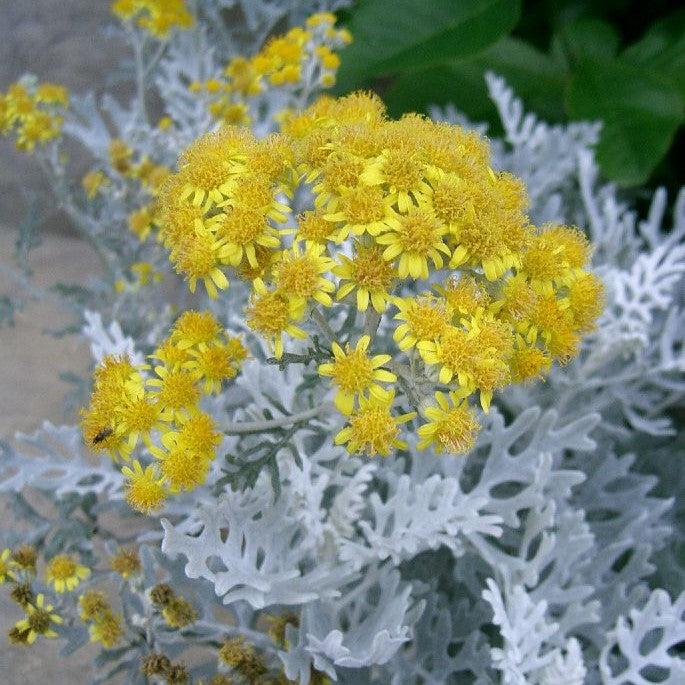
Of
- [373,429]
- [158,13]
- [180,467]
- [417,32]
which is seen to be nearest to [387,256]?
[373,429]

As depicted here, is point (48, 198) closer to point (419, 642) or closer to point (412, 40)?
point (412, 40)

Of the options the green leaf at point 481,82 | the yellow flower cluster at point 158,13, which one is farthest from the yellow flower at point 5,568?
the green leaf at point 481,82

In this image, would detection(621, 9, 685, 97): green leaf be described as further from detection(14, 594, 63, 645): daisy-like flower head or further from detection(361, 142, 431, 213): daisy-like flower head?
detection(14, 594, 63, 645): daisy-like flower head

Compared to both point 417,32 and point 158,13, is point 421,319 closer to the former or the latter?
point 158,13

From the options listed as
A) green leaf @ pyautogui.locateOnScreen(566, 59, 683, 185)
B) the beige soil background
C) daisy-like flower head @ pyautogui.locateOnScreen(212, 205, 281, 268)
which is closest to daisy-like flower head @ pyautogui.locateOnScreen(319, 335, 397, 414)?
daisy-like flower head @ pyautogui.locateOnScreen(212, 205, 281, 268)

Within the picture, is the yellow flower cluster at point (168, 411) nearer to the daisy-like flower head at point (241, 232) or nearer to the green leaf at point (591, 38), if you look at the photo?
the daisy-like flower head at point (241, 232)

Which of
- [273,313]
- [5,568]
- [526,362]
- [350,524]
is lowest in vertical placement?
[350,524]
